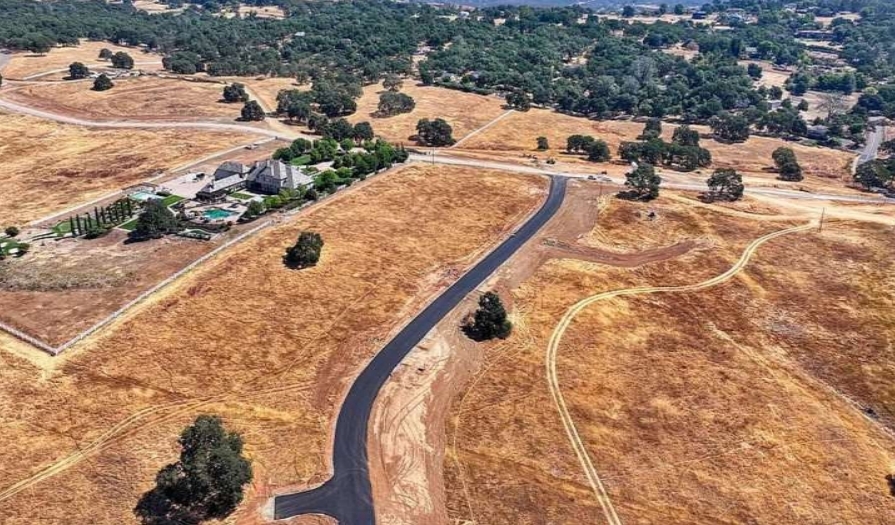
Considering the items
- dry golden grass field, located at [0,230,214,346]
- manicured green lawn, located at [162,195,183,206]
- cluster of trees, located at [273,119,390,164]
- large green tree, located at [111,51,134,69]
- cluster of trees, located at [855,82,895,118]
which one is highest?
large green tree, located at [111,51,134,69]

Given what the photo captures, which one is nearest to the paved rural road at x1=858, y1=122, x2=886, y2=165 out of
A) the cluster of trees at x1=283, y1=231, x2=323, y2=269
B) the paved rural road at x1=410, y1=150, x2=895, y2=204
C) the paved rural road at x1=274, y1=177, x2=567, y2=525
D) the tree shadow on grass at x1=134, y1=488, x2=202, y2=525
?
the paved rural road at x1=410, y1=150, x2=895, y2=204

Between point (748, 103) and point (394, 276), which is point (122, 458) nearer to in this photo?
point (394, 276)

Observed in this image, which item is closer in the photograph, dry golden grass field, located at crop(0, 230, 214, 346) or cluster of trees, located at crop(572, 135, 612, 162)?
dry golden grass field, located at crop(0, 230, 214, 346)

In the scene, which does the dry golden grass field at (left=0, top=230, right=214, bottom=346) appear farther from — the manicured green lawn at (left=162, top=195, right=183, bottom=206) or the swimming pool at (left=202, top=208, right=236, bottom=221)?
the manicured green lawn at (left=162, top=195, right=183, bottom=206)

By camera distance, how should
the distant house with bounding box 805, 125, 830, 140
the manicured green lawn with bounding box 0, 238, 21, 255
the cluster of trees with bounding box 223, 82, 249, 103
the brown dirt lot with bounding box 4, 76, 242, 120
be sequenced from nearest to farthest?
the manicured green lawn with bounding box 0, 238, 21, 255, the brown dirt lot with bounding box 4, 76, 242, 120, the cluster of trees with bounding box 223, 82, 249, 103, the distant house with bounding box 805, 125, 830, 140

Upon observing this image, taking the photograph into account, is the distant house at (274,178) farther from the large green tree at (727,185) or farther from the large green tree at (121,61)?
the large green tree at (121,61)

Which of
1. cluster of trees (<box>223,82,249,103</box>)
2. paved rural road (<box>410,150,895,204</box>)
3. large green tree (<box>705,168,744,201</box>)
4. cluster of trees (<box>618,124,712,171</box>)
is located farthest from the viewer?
cluster of trees (<box>223,82,249,103</box>)

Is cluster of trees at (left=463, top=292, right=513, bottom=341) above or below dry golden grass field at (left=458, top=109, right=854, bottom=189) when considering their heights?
below
